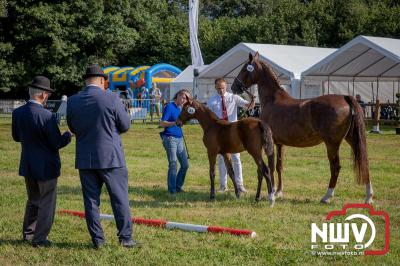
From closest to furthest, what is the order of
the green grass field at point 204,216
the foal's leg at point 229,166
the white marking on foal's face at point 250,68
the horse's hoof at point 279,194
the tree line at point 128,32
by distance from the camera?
the green grass field at point 204,216 < the foal's leg at point 229,166 < the horse's hoof at point 279,194 < the white marking on foal's face at point 250,68 < the tree line at point 128,32

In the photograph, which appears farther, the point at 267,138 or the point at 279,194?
the point at 279,194

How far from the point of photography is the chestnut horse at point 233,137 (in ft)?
31.7

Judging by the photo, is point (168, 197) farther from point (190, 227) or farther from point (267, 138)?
point (190, 227)

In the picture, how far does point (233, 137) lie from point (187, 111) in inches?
37.9

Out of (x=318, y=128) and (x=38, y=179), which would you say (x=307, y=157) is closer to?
(x=318, y=128)

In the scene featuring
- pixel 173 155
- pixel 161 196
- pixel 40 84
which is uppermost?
pixel 40 84

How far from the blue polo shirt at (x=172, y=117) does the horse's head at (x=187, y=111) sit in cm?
44

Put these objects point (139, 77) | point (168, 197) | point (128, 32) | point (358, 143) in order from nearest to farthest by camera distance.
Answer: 1. point (358, 143)
2. point (168, 197)
3. point (139, 77)
4. point (128, 32)

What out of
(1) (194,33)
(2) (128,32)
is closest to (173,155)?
(1) (194,33)

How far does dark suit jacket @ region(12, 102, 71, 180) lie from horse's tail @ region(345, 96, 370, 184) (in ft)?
15.1

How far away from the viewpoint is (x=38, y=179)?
23.1 feet

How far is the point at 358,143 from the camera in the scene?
9320 mm

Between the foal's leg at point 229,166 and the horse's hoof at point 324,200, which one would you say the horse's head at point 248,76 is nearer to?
the foal's leg at point 229,166

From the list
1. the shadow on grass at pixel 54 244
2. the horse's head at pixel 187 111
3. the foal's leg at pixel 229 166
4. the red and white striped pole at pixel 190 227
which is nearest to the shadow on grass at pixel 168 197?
the foal's leg at pixel 229 166
